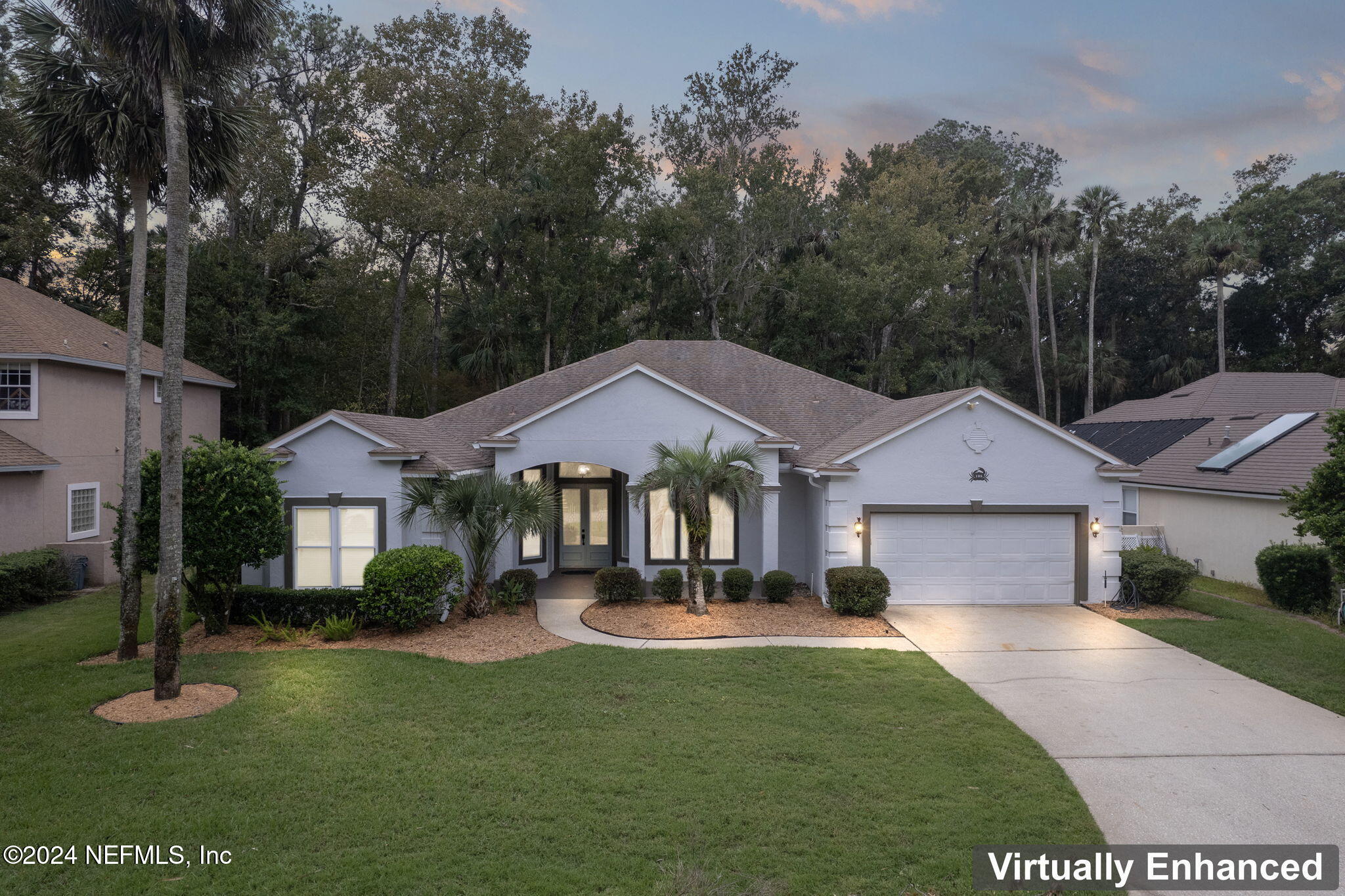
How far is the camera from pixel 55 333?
17.7 metres

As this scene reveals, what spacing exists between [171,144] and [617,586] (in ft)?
34.6

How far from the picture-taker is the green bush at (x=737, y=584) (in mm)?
14977

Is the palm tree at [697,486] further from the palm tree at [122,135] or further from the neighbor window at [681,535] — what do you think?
the palm tree at [122,135]

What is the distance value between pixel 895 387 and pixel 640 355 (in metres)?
18.0

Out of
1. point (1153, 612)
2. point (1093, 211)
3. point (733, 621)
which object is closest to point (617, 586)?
point (733, 621)

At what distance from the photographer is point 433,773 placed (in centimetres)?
693

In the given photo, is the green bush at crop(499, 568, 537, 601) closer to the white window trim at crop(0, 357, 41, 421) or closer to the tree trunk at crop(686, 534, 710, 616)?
the tree trunk at crop(686, 534, 710, 616)

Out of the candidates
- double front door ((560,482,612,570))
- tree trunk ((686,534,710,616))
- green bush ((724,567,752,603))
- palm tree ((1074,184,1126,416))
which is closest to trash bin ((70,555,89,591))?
double front door ((560,482,612,570))

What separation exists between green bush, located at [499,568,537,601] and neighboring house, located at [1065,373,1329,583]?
13365 millimetres

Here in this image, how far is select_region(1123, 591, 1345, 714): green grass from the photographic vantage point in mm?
9938

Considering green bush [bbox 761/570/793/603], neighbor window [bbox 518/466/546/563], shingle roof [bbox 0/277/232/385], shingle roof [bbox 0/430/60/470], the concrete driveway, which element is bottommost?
the concrete driveway

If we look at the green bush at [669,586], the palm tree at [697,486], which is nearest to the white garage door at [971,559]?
the palm tree at [697,486]

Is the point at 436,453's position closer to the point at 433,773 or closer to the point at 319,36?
the point at 433,773

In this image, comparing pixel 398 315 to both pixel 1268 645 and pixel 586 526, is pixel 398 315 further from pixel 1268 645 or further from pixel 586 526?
pixel 1268 645
